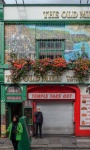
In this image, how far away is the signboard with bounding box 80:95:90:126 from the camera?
15.8 m

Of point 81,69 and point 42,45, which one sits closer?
point 81,69

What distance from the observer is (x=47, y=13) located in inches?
614

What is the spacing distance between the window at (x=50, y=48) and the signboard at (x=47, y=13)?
1.31 m

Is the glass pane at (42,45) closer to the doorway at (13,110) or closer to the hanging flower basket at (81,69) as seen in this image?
the hanging flower basket at (81,69)

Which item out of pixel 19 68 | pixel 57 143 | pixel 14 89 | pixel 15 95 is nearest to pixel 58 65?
pixel 19 68

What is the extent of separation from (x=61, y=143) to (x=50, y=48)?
5.31 m

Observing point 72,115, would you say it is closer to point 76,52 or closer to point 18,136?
point 76,52

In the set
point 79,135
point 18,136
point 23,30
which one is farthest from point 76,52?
point 18,136

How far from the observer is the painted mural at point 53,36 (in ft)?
51.6

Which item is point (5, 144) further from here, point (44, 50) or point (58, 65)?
point (44, 50)

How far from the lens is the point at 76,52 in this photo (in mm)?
15750

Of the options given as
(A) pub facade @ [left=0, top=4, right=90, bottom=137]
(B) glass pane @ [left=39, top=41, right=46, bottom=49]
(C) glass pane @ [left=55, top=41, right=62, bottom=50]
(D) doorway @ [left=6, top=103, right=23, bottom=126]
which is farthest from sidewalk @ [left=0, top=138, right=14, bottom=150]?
(C) glass pane @ [left=55, top=41, right=62, bottom=50]

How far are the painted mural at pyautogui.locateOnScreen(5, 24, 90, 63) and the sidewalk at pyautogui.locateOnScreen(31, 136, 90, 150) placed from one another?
4.40 metres

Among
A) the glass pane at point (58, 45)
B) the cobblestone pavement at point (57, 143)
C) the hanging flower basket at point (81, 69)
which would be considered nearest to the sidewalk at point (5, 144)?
the cobblestone pavement at point (57, 143)
